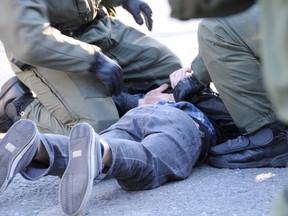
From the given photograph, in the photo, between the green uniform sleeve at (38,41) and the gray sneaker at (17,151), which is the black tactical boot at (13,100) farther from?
the gray sneaker at (17,151)

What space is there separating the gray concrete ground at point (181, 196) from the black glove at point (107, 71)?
0.64m

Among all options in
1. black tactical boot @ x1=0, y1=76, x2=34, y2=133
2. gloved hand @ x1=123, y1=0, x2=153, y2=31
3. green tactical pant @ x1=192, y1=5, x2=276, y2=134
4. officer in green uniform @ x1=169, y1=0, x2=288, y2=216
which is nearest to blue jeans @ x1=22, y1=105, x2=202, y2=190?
green tactical pant @ x1=192, y1=5, x2=276, y2=134

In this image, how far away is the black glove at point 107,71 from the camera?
3670 mm

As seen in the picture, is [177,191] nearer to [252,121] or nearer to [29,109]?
[252,121]

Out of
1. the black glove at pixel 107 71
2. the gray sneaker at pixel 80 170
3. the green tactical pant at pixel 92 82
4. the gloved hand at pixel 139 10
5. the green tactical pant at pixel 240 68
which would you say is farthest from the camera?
the gloved hand at pixel 139 10

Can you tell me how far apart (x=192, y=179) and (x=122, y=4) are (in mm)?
1710

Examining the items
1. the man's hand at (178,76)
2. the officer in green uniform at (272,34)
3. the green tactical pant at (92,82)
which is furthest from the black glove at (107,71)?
the officer in green uniform at (272,34)

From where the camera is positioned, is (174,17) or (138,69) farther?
(138,69)

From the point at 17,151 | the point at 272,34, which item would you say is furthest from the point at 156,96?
the point at 272,34

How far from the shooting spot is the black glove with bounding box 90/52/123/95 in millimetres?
3670

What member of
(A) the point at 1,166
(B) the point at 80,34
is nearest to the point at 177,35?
(B) the point at 80,34

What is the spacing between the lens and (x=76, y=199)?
8.63 feet

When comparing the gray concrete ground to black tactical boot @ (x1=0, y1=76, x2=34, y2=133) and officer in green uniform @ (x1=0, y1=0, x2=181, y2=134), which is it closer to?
officer in green uniform @ (x1=0, y1=0, x2=181, y2=134)

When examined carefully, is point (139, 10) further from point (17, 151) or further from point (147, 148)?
point (17, 151)
